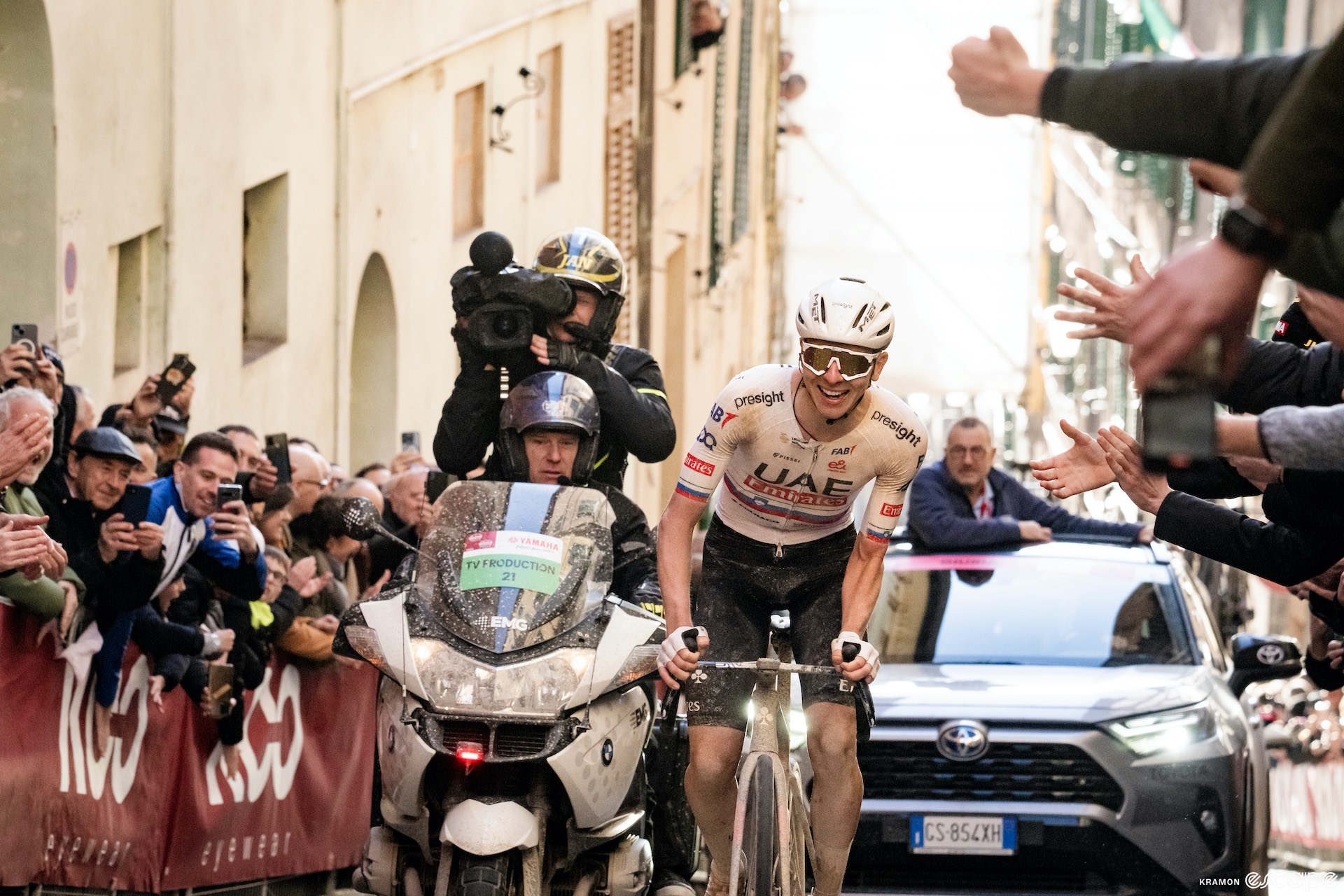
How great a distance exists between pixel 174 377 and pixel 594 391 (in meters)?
2.80

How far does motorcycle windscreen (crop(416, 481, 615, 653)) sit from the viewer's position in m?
7.22

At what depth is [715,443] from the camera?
735 centimetres

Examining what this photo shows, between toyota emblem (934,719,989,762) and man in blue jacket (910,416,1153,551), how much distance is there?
1730mm

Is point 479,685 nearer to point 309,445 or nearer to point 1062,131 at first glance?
point 309,445

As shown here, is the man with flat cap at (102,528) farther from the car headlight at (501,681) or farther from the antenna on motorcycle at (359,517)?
the car headlight at (501,681)

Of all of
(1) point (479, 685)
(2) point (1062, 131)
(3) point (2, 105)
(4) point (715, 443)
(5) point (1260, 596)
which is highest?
(2) point (1062, 131)

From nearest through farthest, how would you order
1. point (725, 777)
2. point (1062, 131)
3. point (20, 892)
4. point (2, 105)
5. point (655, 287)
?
point (725, 777) → point (20, 892) → point (2, 105) → point (655, 287) → point (1062, 131)

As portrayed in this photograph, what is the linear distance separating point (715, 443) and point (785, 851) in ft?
4.47

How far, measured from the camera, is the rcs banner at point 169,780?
801 centimetres

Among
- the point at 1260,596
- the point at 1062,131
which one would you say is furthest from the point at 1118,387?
the point at 1260,596

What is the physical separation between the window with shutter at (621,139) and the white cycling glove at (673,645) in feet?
66.6

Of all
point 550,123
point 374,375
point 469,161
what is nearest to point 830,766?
point 374,375

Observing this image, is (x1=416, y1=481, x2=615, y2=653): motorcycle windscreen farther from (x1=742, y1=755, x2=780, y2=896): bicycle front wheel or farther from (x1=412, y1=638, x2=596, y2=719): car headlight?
(x1=742, y1=755, x2=780, y2=896): bicycle front wheel

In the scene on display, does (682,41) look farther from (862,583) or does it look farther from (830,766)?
(830,766)
